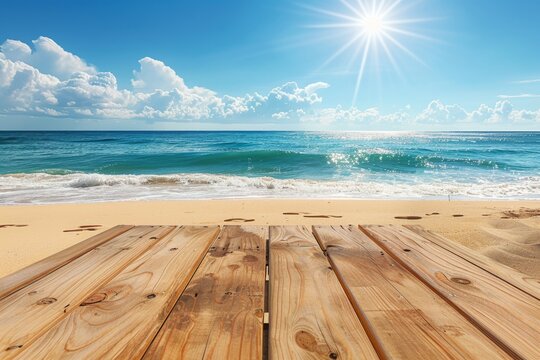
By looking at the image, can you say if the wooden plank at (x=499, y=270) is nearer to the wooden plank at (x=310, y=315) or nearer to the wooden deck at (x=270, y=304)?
the wooden deck at (x=270, y=304)

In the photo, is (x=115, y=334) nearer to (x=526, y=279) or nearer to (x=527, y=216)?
(x=526, y=279)

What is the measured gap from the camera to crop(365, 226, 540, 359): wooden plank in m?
0.96

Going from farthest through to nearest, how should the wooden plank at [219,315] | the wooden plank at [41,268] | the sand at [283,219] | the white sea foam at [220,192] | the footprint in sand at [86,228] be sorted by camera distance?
the white sea foam at [220,192] → the footprint in sand at [86,228] → the sand at [283,219] → the wooden plank at [41,268] → the wooden plank at [219,315]

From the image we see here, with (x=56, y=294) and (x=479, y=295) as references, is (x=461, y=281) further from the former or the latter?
(x=56, y=294)

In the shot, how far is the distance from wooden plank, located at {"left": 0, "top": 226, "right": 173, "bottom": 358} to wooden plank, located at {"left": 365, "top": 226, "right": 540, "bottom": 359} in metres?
1.33

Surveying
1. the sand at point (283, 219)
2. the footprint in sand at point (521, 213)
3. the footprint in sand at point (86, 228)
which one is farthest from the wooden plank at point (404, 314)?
the footprint in sand at point (521, 213)

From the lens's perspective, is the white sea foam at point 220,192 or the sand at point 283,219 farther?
the white sea foam at point 220,192

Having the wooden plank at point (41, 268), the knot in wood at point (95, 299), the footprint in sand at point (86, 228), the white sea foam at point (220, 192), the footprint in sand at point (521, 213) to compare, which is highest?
the knot in wood at point (95, 299)

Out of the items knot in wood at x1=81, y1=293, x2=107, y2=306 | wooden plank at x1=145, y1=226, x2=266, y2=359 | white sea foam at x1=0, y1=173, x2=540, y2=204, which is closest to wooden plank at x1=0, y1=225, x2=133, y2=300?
knot in wood at x1=81, y1=293, x2=107, y2=306

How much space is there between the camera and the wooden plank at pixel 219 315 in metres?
0.88

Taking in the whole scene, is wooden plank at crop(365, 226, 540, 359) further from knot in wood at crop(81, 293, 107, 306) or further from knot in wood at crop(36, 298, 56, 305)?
knot in wood at crop(36, 298, 56, 305)

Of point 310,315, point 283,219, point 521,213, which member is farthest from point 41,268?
point 521,213

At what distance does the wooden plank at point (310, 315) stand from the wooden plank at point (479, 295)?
388 millimetres

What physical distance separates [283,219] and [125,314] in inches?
210
